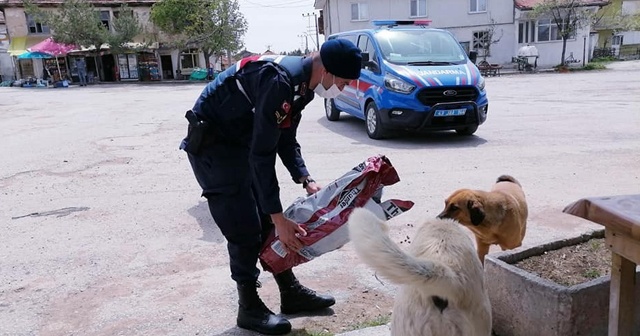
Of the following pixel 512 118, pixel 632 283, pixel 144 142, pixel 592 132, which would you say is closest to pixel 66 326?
pixel 632 283

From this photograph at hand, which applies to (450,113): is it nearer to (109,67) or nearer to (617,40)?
(109,67)

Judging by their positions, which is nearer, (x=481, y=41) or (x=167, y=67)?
(x=481, y=41)

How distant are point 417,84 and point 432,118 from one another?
2.17 ft

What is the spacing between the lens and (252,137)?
2.73 metres

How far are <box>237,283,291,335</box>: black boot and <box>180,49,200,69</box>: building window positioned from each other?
41.0 m

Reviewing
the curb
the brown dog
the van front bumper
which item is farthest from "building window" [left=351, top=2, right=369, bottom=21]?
the curb

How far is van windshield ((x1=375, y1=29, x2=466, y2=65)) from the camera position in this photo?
9445 millimetres

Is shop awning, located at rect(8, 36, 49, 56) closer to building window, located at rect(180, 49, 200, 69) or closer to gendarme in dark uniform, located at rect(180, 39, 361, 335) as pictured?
building window, located at rect(180, 49, 200, 69)

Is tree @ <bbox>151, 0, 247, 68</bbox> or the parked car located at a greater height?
tree @ <bbox>151, 0, 247, 68</bbox>

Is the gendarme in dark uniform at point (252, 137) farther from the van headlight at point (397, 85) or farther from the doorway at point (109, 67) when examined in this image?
the doorway at point (109, 67)

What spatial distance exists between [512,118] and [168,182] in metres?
8.34

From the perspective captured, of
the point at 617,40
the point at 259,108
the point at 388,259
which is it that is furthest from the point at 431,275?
the point at 617,40

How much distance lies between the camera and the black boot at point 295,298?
3.35 meters

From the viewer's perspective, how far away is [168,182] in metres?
7.01
